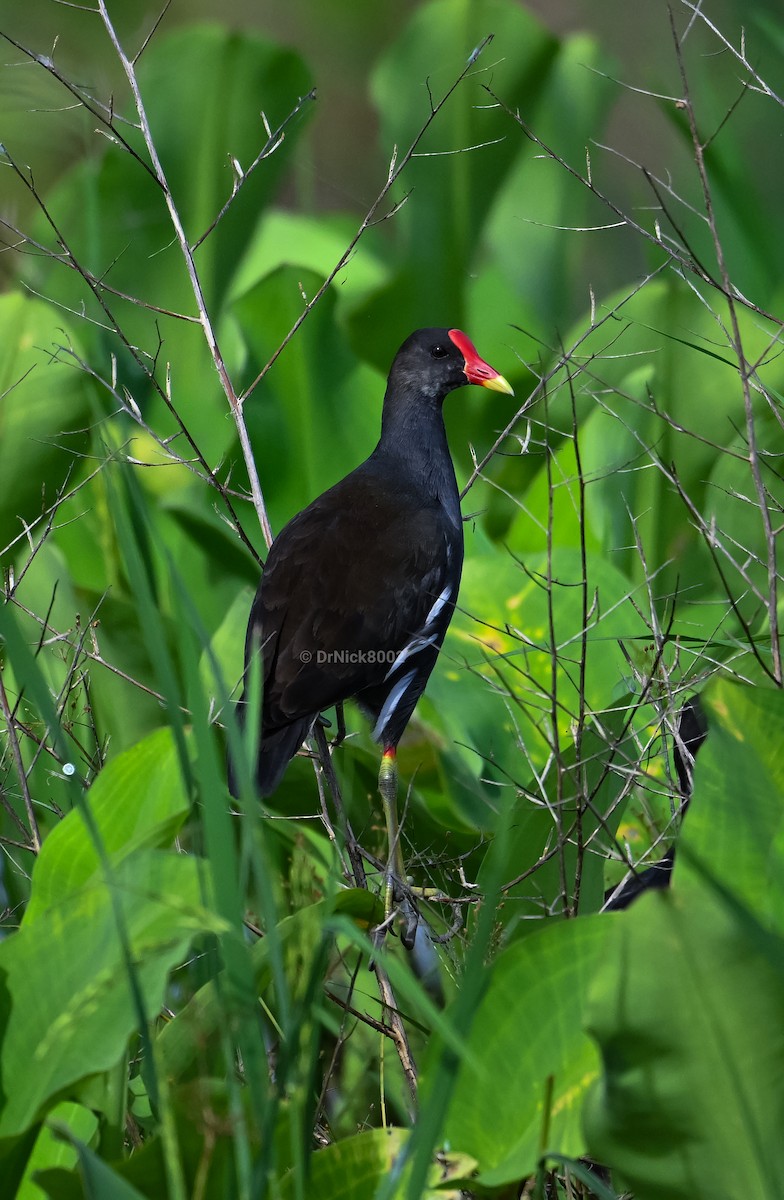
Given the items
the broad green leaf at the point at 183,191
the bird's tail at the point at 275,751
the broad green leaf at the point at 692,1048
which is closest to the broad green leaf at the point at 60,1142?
the broad green leaf at the point at 692,1048

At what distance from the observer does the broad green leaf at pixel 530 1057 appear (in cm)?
73

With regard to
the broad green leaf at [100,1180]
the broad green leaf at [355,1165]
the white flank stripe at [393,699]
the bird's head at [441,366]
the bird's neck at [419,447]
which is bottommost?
the white flank stripe at [393,699]

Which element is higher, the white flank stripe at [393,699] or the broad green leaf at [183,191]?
the broad green leaf at [183,191]

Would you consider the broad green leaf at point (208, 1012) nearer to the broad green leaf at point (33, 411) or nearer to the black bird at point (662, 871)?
the black bird at point (662, 871)

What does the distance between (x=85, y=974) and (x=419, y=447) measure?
111 centimetres

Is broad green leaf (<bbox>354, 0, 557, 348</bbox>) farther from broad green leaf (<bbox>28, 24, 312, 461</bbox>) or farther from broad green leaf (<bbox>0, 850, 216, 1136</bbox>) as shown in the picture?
broad green leaf (<bbox>0, 850, 216, 1136</bbox>)

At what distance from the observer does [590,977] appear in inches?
29.2

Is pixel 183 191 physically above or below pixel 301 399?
above

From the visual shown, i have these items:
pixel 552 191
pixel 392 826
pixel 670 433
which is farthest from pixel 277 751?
pixel 552 191

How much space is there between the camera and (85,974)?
74 cm

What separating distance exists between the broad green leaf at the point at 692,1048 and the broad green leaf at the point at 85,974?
0.75 feet

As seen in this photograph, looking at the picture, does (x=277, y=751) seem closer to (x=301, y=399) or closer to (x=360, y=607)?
(x=360, y=607)

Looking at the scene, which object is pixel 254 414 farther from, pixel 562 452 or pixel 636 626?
pixel 636 626

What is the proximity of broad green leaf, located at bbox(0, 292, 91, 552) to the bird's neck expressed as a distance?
0.43 meters
